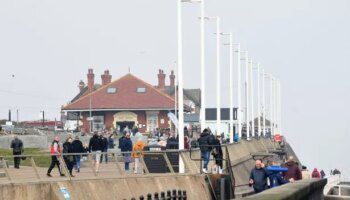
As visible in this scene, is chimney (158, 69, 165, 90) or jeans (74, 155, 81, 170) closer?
jeans (74, 155, 81, 170)

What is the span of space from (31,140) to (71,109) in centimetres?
7082

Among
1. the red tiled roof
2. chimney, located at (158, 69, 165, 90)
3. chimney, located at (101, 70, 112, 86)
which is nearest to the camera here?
the red tiled roof

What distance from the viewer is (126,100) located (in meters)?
149

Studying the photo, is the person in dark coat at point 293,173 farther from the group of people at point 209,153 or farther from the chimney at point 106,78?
the chimney at point 106,78

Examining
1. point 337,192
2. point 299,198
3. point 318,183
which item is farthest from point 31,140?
point 299,198

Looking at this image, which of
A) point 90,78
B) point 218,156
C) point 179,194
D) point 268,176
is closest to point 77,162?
point 179,194

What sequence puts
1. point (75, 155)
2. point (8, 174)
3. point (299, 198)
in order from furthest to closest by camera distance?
1. point (75, 155)
2. point (8, 174)
3. point (299, 198)

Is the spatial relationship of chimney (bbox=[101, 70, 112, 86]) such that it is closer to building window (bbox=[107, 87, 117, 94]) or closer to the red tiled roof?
the red tiled roof

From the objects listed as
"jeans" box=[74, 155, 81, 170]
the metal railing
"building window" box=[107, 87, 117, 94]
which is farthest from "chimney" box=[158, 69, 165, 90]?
"jeans" box=[74, 155, 81, 170]

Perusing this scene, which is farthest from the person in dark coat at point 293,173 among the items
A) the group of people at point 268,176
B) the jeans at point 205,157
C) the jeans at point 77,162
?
the jeans at point 205,157

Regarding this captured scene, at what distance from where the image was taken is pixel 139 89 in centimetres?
15162

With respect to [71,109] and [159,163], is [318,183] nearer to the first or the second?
[159,163]

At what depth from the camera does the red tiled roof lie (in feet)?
476

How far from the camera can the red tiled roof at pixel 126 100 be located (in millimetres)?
145000
